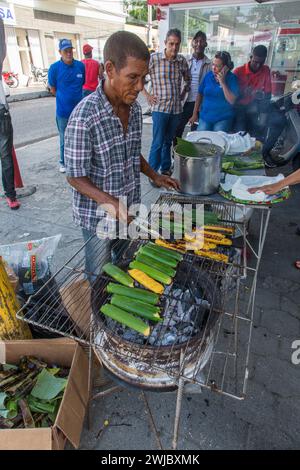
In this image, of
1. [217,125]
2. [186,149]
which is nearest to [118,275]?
[186,149]

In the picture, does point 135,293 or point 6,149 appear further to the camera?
point 6,149

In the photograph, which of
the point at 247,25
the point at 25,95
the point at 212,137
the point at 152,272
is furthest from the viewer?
the point at 25,95

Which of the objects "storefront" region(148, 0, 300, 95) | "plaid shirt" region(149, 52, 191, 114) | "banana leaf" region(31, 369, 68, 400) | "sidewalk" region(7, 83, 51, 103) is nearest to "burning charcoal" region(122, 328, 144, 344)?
"banana leaf" region(31, 369, 68, 400)

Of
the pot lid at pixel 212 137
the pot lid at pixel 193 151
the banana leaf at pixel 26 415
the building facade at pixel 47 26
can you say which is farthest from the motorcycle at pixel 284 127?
the building facade at pixel 47 26

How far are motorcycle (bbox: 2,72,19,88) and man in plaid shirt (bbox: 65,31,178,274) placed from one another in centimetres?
1944

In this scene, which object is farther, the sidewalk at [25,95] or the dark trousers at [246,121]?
the sidewalk at [25,95]

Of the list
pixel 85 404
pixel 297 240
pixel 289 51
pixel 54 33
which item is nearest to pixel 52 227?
pixel 85 404

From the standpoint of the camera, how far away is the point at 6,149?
13.8 feet

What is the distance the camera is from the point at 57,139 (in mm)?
8328

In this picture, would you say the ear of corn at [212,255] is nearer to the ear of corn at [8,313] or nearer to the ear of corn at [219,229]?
the ear of corn at [219,229]

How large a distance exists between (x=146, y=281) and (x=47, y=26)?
26085 millimetres

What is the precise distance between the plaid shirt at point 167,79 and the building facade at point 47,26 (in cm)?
1675

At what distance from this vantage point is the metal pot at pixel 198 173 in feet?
7.89

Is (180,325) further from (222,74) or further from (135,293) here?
(222,74)
